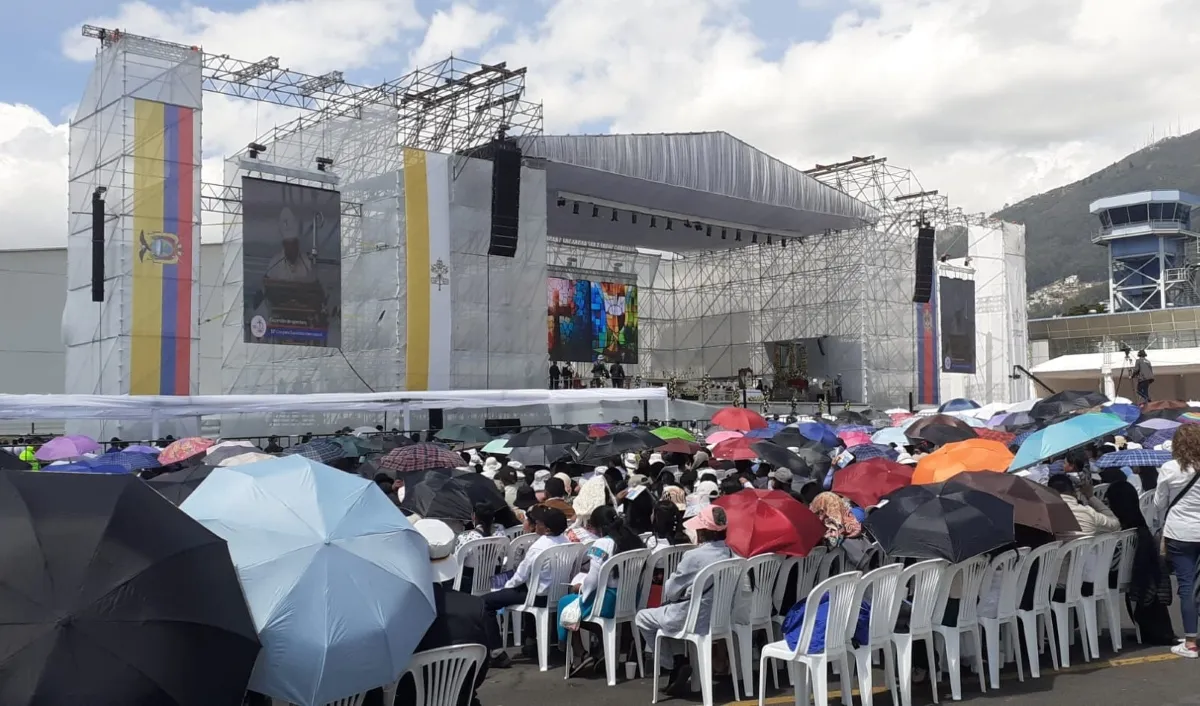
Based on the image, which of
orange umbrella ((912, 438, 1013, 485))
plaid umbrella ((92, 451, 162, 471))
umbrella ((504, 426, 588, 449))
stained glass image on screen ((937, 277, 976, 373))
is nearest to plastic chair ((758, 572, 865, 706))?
orange umbrella ((912, 438, 1013, 485))

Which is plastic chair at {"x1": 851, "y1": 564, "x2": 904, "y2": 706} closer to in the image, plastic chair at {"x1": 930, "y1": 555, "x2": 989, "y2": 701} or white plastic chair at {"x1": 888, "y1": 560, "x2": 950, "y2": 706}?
white plastic chair at {"x1": 888, "y1": 560, "x2": 950, "y2": 706}

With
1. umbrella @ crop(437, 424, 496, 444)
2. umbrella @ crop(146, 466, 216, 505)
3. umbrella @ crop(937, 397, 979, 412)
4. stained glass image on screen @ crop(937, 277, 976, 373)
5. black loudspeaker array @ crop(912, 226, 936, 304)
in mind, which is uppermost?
black loudspeaker array @ crop(912, 226, 936, 304)

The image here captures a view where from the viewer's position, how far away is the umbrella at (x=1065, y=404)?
496 inches

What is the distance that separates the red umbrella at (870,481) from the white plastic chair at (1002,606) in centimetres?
179

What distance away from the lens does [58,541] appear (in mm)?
2543

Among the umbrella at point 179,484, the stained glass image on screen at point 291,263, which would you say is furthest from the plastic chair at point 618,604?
the stained glass image on screen at point 291,263

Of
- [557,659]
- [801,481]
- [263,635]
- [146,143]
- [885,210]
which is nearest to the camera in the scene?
[263,635]

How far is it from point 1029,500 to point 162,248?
16.9 metres

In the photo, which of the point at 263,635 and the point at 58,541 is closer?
A: the point at 58,541

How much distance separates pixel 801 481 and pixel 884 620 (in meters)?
4.20

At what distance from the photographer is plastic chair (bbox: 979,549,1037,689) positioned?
5500 mm

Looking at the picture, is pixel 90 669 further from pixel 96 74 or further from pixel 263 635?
pixel 96 74

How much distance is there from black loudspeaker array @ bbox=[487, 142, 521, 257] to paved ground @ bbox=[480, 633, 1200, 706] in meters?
16.6

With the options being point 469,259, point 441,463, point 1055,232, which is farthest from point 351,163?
point 1055,232
